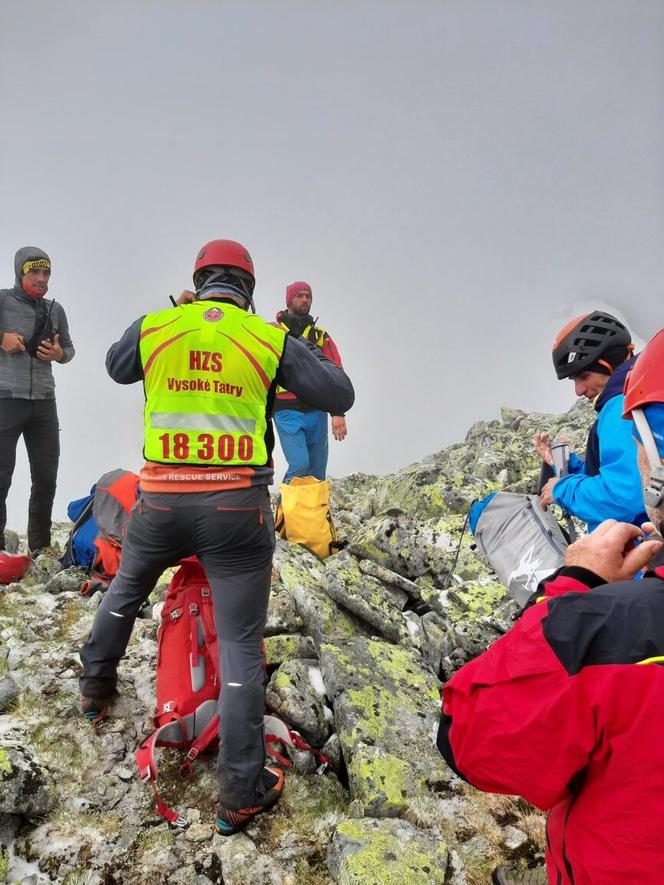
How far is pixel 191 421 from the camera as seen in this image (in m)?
3.66

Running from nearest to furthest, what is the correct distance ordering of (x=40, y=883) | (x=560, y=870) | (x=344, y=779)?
(x=560, y=870)
(x=40, y=883)
(x=344, y=779)

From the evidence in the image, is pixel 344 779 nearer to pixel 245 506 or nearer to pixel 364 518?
pixel 245 506

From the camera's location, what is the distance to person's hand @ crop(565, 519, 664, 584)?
6.16 feet

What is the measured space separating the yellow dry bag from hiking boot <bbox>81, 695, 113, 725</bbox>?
13.7 ft

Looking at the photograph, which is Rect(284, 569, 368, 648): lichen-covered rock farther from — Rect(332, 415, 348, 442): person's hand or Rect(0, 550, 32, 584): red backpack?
→ Rect(0, 550, 32, 584): red backpack

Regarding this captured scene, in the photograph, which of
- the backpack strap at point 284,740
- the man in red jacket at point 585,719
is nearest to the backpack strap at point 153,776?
the backpack strap at point 284,740

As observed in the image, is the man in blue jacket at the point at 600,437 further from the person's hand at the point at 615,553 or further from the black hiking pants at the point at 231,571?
the black hiking pants at the point at 231,571

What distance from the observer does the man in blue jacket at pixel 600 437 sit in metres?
3.61

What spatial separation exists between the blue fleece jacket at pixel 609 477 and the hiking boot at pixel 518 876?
7.50ft

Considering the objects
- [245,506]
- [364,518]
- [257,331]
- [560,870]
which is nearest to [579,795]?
[560,870]

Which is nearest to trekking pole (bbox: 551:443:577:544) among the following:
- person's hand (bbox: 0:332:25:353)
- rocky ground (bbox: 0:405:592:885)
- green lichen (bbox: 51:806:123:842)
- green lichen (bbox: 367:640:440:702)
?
rocky ground (bbox: 0:405:592:885)

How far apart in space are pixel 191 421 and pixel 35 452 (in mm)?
5476

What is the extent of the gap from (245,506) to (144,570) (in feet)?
3.27

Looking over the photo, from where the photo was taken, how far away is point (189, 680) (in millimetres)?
4207
